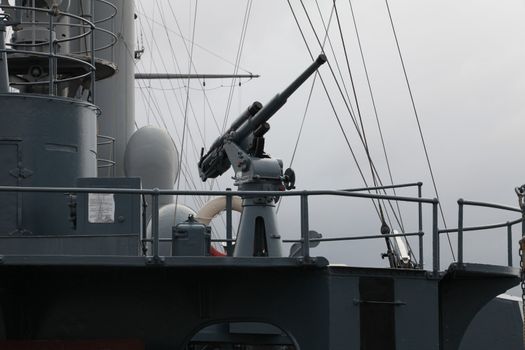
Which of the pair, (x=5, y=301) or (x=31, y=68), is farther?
(x=31, y=68)

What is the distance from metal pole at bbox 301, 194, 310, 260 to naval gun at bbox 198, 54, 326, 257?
47.8 inches

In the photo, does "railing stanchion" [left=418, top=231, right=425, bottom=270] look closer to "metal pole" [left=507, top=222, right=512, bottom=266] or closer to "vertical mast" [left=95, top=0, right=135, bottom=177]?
"metal pole" [left=507, top=222, right=512, bottom=266]

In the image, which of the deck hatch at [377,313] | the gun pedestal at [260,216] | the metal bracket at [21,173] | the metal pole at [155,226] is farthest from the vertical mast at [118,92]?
the deck hatch at [377,313]

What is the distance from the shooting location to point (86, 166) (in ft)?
45.1

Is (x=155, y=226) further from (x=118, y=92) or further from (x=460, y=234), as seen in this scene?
(x=118, y=92)

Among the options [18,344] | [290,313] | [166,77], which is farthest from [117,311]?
[166,77]

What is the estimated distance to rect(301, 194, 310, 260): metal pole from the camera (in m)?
11.3

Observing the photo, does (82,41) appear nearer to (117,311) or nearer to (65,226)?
(65,226)

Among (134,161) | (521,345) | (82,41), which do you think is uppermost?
(82,41)

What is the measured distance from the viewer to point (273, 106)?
1364 cm

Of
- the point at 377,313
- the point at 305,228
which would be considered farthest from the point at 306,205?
the point at 377,313

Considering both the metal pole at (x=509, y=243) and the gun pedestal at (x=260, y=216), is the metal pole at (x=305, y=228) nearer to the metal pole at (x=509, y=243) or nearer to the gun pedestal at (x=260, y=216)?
the gun pedestal at (x=260, y=216)

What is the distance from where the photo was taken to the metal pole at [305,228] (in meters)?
11.3

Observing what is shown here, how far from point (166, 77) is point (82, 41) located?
1494 cm
